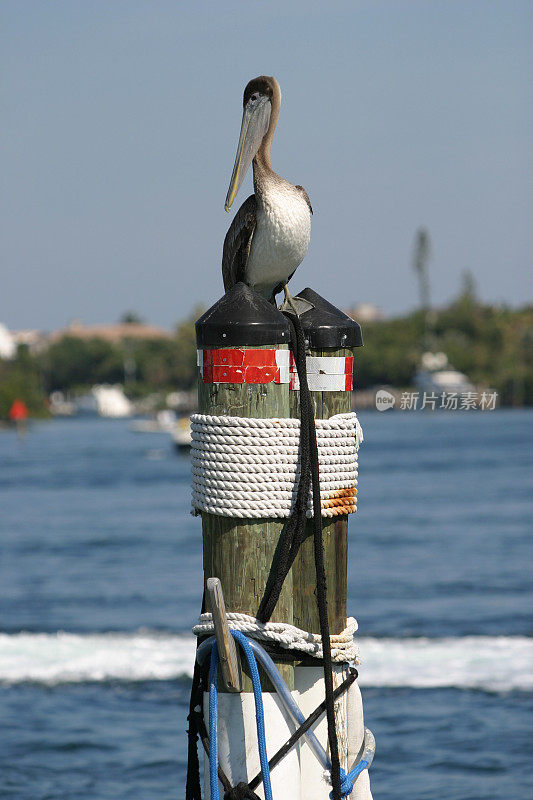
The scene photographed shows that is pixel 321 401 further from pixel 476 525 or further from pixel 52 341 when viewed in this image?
pixel 52 341

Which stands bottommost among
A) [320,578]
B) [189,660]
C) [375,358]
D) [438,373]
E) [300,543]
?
[438,373]

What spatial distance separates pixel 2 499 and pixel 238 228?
42.3 metres

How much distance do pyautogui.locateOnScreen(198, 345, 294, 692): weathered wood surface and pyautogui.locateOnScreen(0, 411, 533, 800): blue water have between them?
21.0 ft

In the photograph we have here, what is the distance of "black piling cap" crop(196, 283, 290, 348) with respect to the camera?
14.0ft

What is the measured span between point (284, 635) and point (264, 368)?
96 centimetres

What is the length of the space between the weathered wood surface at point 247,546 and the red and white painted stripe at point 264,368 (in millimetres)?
33

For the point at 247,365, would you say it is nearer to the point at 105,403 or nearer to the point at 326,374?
the point at 326,374

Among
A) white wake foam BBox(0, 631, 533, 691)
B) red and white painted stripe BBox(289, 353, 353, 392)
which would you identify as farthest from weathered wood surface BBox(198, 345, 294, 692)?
white wake foam BBox(0, 631, 533, 691)

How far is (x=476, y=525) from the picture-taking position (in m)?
33.3

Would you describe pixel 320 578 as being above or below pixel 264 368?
below

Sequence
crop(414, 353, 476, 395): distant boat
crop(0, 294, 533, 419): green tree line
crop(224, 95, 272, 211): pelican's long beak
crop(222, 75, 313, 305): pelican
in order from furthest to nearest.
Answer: crop(0, 294, 533, 419): green tree line → crop(414, 353, 476, 395): distant boat → crop(224, 95, 272, 211): pelican's long beak → crop(222, 75, 313, 305): pelican

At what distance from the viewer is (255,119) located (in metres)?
4.95

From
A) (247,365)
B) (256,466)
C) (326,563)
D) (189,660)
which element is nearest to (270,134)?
(247,365)

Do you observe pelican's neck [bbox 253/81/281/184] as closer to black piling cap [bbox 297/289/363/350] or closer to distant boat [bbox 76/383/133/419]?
black piling cap [bbox 297/289/363/350]
